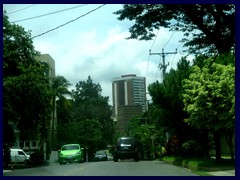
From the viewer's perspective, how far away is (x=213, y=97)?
21.8 metres

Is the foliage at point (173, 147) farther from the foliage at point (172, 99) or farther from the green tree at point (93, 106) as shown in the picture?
the green tree at point (93, 106)

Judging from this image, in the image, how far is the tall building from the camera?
55.0 metres

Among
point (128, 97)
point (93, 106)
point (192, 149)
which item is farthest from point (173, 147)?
point (93, 106)

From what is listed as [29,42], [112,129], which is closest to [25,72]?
[29,42]

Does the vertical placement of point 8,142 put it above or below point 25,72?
below

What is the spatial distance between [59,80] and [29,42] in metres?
12.5

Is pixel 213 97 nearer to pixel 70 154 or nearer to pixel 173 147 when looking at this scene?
pixel 173 147

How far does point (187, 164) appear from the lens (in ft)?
80.4

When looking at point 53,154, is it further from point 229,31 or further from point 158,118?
point 229,31

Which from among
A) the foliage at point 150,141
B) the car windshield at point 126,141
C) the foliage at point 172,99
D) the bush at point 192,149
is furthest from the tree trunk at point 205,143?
the foliage at point 150,141

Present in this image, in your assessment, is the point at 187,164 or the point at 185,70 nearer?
the point at 187,164

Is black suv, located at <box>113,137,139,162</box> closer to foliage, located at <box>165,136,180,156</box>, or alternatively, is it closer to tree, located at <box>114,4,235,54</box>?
foliage, located at <box>165,136,180,156</box>

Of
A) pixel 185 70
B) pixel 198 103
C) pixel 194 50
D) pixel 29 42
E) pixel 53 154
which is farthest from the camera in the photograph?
pixel 53 154

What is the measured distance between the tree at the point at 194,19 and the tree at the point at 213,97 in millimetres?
3264
